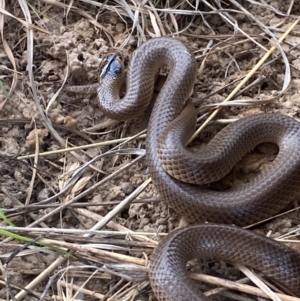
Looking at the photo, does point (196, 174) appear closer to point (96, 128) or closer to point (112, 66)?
point (96, 128)

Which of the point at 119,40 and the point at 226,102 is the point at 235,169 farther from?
the point at 119,40

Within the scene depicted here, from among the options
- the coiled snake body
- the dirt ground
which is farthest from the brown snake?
the dirt ground

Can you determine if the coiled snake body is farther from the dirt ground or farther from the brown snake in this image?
the dirt ground

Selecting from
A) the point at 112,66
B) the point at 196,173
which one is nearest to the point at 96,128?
the point at 112,66

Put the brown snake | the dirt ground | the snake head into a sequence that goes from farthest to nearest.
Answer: the snake head → the dirt ground → the brown snake

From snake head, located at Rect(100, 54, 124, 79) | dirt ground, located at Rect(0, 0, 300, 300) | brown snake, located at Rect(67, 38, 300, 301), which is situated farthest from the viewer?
snake head, located at Rect(100, 54, 124, 79)

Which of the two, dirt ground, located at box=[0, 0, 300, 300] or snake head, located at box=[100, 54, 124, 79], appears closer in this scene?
dirt ground, located at box=[0, 0, 300, 300]

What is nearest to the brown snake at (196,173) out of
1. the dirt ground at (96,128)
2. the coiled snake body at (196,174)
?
the coiled snake body at (196,174)
